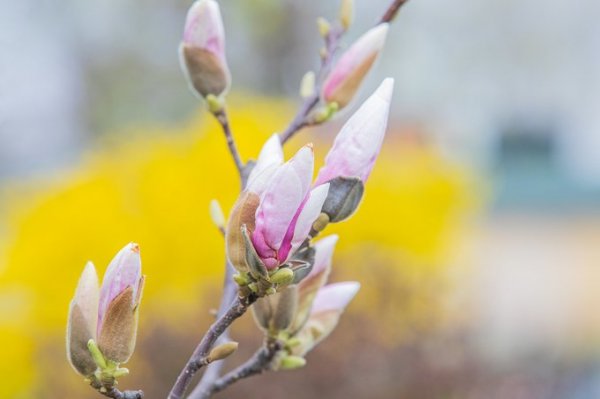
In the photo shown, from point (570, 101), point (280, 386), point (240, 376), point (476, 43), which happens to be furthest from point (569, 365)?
point (570, 101)

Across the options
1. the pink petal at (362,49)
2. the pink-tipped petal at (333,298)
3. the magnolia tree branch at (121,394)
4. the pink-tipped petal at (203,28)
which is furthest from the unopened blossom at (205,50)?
the magnolia tree branch at (121,394)

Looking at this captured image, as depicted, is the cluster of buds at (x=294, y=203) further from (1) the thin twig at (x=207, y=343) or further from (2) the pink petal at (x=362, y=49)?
(2) the pink petal at (x=362, y=49)

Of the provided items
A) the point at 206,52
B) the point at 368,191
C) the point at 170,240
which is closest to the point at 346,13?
the point at 206,52

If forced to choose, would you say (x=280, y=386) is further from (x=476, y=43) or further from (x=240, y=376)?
(x=476, y=43)

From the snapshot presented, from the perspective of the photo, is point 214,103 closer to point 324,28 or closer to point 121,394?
point 324,28

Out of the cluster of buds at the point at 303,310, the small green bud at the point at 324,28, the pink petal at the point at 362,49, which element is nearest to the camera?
the cluster of buds at the point at 303,310

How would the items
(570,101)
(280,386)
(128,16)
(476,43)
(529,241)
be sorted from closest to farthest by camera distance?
(280,386) → (529,241) → (128,16) → (476,43) → (570,101)

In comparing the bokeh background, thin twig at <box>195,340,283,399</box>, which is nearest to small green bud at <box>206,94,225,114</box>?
the bokeh background
